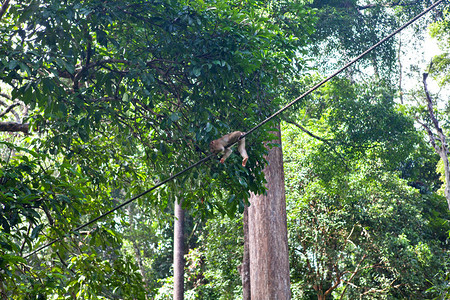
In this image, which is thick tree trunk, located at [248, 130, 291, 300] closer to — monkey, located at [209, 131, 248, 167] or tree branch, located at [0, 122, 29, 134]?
monkey, located at [209, 131, 248, 167]

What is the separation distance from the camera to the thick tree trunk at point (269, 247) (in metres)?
5.98

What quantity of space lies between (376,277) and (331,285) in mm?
1248

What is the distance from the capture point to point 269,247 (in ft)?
19.9

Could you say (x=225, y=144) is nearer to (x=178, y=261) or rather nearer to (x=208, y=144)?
(x=208, y=144)

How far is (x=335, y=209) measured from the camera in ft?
36.5

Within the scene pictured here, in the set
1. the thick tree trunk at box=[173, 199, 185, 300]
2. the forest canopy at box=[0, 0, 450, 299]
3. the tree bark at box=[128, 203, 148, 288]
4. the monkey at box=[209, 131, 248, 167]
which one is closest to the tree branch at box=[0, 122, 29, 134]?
the forest canopy at box=[0, 0, 450, 299]

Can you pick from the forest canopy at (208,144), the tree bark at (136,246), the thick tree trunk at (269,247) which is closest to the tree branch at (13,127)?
the forest canopy at (208,144)

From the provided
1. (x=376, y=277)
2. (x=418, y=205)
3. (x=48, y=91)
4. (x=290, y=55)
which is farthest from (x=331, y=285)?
(x=48, y=91)

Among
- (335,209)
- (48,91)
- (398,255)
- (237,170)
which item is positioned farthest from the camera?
(335,209)

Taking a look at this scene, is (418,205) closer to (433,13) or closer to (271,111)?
(433,13)

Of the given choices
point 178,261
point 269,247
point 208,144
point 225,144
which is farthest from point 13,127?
point 178,261

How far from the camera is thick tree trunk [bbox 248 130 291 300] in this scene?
598 cm

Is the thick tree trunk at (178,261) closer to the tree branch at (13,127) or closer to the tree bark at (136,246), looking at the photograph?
the tree bark at (136,246)

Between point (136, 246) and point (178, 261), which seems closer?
point (178, 261)
